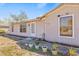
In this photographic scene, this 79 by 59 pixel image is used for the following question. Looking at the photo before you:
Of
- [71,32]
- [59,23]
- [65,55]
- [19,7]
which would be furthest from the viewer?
[59,23]

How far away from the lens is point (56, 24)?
38.5 feet

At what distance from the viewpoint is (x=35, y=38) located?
11.0 m

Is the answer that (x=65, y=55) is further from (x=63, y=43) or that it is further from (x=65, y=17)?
(x=65, y=17)

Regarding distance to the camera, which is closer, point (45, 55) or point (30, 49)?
point (45, 55)

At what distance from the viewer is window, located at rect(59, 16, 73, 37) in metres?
10.5

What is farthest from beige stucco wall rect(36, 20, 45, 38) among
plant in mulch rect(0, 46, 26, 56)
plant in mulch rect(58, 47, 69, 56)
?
plant in mulch rect(58, 47, 69, 56)

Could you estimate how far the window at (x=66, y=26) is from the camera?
10.5m

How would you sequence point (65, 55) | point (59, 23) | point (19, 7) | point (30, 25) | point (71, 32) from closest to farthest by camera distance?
point (65, 55)
point (19, 7)
point (71, 32)
point (59, 23)
point (30, 25)

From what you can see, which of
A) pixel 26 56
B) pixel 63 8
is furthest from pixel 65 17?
pixel 26 56

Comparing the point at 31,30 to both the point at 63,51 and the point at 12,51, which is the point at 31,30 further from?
the point at 63,51

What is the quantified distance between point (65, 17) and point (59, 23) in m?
0.59

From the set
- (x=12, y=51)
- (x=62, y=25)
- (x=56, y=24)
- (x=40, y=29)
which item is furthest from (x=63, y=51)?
(x=40, y=29)

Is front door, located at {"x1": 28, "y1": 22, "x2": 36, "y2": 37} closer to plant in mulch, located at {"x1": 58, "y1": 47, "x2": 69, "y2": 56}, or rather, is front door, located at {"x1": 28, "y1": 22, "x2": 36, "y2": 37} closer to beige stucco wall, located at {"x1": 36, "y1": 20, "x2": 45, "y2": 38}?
beige stucco wall, located at {"x1": 36, "y1": 20, "x2": 45, "y2": 38}

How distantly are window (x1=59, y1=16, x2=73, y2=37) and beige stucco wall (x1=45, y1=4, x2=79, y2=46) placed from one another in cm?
23
